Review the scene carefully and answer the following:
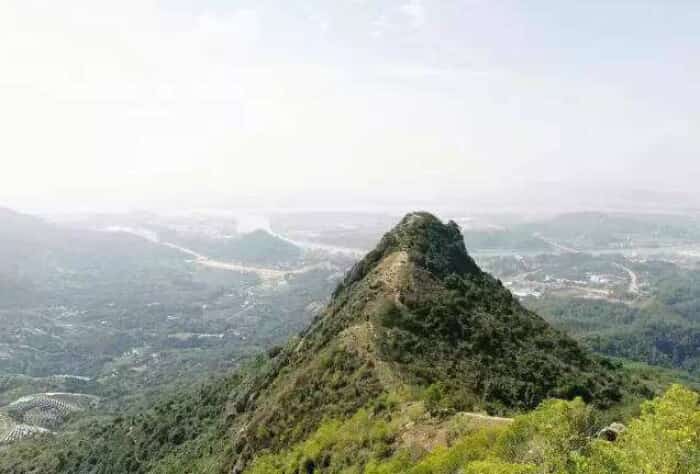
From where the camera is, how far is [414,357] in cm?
3609

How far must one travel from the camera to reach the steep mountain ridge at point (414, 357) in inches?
1330

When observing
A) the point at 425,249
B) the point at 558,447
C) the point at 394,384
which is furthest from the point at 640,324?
the point at 558,447

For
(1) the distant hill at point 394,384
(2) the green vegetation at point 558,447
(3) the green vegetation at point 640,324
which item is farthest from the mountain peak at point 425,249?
(3) the green vegetation at point 640,324

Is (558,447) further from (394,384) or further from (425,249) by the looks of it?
(425,249)

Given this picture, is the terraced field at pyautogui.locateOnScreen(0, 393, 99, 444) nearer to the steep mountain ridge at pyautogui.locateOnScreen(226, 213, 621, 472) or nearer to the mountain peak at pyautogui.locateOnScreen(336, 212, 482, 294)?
the steep mountain ridge at pyautogui.locateOnScreen(226, 213, 621, 472)

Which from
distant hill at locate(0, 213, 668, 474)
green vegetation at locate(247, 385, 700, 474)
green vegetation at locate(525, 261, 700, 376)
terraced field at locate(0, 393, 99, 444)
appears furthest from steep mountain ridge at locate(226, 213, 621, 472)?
green vegetation at locate(525, 261, 700, 376)

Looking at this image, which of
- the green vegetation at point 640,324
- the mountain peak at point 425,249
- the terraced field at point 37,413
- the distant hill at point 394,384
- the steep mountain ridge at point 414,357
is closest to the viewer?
the distant hill at point 394,384

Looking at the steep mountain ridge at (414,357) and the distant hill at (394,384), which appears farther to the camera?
the steep mountain ridge at (414,357)

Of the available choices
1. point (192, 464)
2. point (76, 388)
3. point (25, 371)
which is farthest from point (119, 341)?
point (192, 464)

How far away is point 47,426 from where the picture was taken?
98.4 meters

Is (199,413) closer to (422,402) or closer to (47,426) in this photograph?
(422,402)

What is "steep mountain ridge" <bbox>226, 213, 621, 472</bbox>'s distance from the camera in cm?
3378

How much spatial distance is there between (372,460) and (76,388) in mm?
121964

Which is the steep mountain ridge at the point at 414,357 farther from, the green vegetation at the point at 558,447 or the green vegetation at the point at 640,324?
the green vegetation at the point at 640,324
